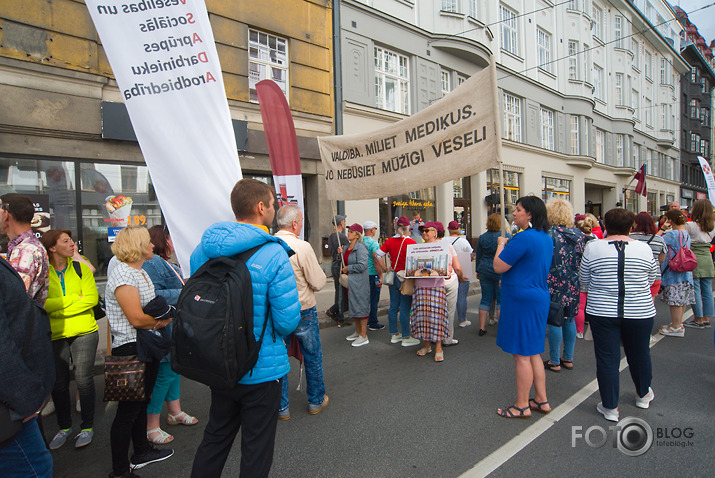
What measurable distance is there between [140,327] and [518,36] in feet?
69.8

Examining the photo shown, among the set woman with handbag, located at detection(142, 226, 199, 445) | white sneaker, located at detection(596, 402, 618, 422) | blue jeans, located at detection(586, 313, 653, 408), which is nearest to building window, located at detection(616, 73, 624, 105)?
blue jeans, located at detection(586, 313, 653, 408)

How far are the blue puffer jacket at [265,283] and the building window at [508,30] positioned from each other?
19.4 meters

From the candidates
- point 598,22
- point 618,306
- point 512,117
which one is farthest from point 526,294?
point 598,22

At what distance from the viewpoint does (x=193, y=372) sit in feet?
6.44

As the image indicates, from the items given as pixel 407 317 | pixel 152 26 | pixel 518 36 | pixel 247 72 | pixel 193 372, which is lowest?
pixel 407 317

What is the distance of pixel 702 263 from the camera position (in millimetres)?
6348

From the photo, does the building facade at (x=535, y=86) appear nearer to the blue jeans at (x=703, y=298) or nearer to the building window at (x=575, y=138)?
the building window at (x=575, y=138)

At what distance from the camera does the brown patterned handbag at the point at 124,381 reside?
2.65 meters

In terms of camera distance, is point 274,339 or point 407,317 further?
point 407,317

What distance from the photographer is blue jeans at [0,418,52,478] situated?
1.67 meters

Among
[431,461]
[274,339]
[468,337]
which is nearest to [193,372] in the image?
[274,339]

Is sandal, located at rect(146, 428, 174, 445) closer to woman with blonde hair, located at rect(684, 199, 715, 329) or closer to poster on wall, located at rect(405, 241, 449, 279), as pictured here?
poster on wall, located at rect(405, 241, 449, 279)

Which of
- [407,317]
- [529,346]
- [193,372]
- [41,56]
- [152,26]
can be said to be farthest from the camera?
[41,56]

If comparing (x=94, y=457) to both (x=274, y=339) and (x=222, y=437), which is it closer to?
(x=222, y=437)
